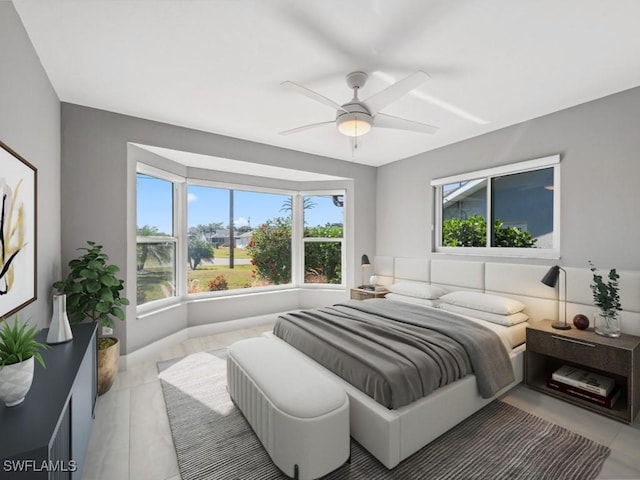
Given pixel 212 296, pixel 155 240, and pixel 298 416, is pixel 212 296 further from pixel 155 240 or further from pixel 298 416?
pixel 298 416

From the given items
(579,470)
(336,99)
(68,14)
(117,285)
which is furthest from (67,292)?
(579,470)

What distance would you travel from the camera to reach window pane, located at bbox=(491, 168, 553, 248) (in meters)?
3.13

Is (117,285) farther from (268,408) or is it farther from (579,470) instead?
(579,470)

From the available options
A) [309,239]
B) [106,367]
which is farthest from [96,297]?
[309,239]

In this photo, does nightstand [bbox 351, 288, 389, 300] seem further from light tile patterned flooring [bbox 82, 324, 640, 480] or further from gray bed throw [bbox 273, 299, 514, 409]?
light tile patterned flooring [bbox 82, 324, 640, 480]

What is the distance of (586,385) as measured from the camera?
2.38m

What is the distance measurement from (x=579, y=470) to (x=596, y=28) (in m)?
2.66

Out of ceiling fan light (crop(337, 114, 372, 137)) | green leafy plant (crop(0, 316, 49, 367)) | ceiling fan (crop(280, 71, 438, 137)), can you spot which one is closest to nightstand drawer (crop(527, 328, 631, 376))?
ceiling fan (crop(280, 71, 438, 137))

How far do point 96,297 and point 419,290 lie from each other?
3433 mm

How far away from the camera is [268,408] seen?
5.80ft

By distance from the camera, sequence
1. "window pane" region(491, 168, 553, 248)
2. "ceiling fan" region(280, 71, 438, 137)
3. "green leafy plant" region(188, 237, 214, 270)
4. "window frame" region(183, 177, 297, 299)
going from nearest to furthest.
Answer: "ceiling fan" region(280, 71, 438, 137)
"window pane" region(491, 168, 553, 248)
"window frame" region(183, 177, 297, 299)
"green leafy plant" region(188, 237, 214, 270)

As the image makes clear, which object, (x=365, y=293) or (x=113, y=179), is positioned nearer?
(x=113, y=179)

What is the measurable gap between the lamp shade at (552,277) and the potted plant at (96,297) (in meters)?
3.82

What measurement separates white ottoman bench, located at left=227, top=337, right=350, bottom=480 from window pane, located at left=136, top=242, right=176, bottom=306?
213 cm
